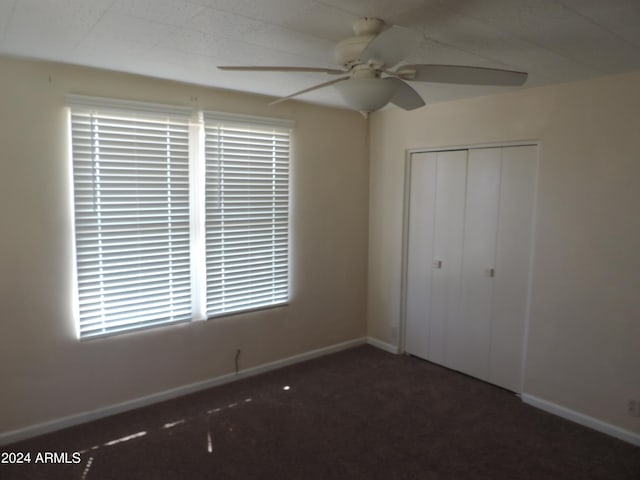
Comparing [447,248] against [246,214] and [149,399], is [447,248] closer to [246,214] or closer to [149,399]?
Result: [246,214]

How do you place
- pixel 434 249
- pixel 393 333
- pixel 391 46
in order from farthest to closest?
pixel 393 333 < pixel 434 249 < pixel 391 46

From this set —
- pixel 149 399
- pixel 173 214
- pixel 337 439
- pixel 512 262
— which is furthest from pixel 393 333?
pixel 173 214

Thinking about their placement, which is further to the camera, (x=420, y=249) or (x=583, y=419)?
(x=420, y=249)

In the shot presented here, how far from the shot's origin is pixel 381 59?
1.77 meters

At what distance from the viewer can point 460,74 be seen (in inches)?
75.6

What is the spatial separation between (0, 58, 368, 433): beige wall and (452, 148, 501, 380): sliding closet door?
1203 millimetres

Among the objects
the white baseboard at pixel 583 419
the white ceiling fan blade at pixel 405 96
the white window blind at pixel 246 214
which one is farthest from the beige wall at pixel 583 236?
the white window blind at pixel 246 214

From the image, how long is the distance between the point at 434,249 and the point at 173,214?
226 cm

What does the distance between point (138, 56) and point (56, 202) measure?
3.51ft

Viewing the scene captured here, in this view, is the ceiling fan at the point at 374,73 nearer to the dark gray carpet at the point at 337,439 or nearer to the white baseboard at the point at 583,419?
the dark gray carpet at the point at 337,439

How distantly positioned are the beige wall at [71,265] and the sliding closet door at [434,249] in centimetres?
73

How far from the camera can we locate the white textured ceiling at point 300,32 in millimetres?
1820

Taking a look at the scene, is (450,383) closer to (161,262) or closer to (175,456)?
(175,456)

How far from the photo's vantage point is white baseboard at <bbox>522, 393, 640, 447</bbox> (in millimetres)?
2861
